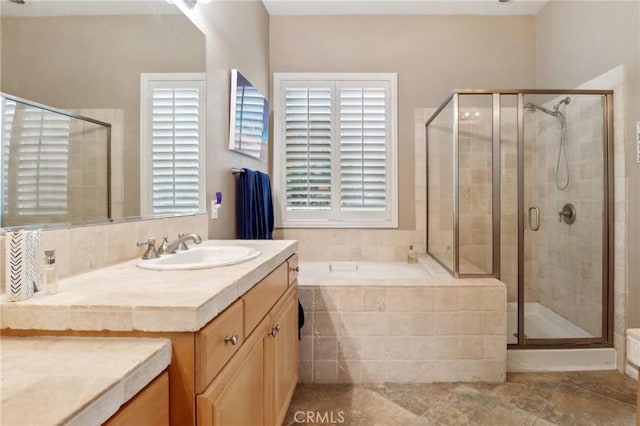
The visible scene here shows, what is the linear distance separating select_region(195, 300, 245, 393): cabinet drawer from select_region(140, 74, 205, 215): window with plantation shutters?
2.34ft

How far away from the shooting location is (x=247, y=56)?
8.14 ft

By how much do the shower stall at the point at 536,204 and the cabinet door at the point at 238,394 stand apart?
155 centimetres

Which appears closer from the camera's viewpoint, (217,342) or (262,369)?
(217,342)

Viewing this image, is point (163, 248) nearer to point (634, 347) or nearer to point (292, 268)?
point (292, 268)

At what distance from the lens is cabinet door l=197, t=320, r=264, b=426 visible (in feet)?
2.47

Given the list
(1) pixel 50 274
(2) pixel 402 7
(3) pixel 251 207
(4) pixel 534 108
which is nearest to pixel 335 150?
(3) pixel 251 207


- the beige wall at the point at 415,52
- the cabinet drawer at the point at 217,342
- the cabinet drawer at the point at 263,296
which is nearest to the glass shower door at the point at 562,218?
the beige wall at the point at 415,52

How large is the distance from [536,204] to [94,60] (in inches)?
111

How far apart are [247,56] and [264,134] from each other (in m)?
0.61

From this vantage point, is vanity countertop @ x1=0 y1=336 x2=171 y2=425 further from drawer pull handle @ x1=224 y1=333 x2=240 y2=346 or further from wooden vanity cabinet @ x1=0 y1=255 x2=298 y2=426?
drawer pull handle @ x1=224 y1=333 x2=240 y2=346

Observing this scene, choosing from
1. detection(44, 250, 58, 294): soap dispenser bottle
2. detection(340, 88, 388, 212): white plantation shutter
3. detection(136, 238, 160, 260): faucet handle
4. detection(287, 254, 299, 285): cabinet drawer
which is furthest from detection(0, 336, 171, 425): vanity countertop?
detection(340, 88, 388, 212): white plantation shutter

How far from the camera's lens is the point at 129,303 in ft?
2.37

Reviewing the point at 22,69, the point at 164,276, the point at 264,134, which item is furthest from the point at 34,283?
the point at 264,134

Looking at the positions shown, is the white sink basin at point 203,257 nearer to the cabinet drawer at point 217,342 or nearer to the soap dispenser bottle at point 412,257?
the cabinet drawer at point 217,342
